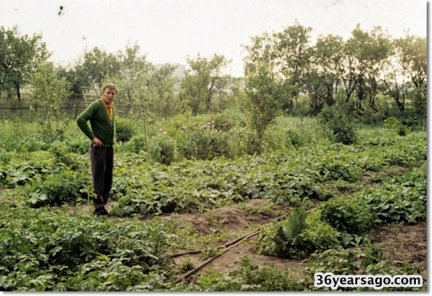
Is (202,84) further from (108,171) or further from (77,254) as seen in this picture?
(77,254)

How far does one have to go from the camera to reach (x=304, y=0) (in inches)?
216

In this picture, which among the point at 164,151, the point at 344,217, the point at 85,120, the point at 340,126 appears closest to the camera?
the point at 344,217

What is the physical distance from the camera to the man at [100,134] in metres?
6.23

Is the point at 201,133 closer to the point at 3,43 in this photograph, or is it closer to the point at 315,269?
the point at 3,43

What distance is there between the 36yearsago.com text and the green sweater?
3.50 m

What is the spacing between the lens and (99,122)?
6.33 metres

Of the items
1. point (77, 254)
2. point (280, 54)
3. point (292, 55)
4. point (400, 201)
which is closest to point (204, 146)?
point (280, 54)

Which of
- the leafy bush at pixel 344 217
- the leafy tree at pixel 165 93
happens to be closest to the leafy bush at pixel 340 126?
the leafy tree at pixel 165 93

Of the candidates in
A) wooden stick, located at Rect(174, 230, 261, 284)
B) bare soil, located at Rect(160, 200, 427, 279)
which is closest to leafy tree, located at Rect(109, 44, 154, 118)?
bare soil, located at Rect(160, 200, 427, 279)

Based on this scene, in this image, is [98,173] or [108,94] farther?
[98,173]

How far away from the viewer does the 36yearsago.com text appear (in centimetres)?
375

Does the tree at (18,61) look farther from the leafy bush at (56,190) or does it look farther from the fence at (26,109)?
the leafy bush at (56,190)

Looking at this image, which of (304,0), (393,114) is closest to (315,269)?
(304,0)

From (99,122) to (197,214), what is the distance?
1.80 meters
